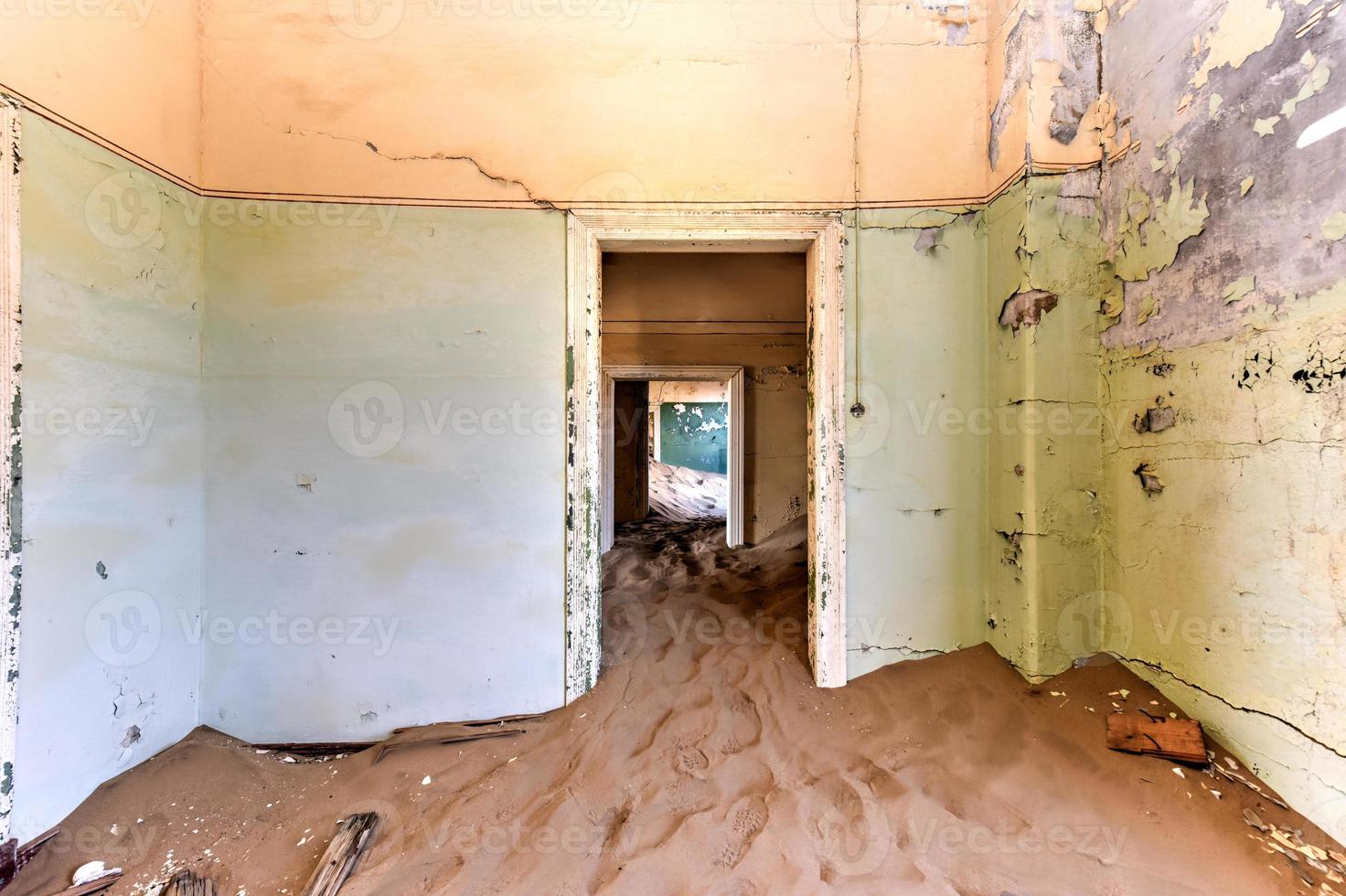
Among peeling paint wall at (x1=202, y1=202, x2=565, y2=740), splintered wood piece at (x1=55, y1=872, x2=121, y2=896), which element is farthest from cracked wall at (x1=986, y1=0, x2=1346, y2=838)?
splintered wood piece at (x1=55, y1=872, x2=121, y2=896)

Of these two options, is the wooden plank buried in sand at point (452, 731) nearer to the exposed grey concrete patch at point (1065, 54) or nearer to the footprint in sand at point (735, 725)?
the footprint in sand at point (735, 725)

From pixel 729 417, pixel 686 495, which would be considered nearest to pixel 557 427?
pixel 729 417

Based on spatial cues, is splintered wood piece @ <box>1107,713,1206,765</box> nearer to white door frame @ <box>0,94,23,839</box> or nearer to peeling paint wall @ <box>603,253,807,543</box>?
peeling paint wall @ <box>603,253,807,543</box>

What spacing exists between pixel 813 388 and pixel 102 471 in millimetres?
2571

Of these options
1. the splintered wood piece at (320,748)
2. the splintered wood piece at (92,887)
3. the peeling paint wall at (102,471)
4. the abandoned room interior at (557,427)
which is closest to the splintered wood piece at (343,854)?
the abandoned room interior at (557,427)

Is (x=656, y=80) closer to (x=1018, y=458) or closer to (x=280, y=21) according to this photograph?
(x=280, y=21)

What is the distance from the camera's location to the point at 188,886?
138 cm

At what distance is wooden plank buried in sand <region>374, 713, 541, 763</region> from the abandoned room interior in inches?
0.6

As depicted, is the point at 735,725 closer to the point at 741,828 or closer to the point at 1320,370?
the point at 741,828

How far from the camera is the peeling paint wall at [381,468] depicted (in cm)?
192

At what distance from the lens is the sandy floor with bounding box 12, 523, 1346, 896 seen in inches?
48.6

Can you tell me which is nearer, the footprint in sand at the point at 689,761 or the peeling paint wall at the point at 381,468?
the footprint in sand at the point at 689,761

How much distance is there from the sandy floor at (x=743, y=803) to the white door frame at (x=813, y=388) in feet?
0.82

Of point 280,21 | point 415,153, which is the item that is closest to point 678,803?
point 415,153
